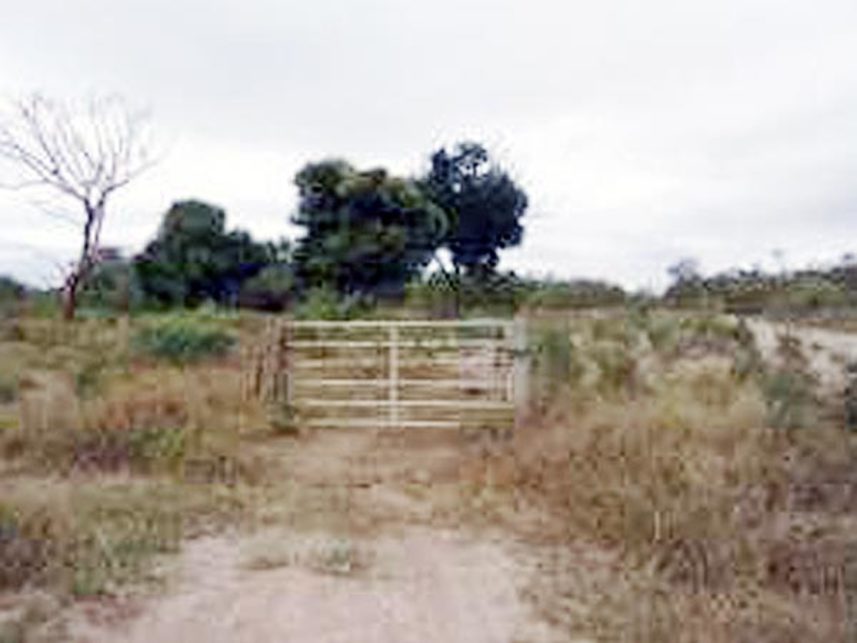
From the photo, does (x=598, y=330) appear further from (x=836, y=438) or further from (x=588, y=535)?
(x=588, y=535)

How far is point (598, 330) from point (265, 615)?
583 inches

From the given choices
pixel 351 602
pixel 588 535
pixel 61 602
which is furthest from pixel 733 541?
pixel 61 602

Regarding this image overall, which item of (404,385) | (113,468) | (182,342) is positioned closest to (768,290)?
(182,342)

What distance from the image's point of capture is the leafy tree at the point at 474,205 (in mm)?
35562

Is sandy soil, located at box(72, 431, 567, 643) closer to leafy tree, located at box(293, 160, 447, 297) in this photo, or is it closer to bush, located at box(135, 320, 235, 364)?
bush, located at box(135, 320, 235, 364)

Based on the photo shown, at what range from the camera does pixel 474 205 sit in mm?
35469

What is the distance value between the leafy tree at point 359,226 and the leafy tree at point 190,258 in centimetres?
697

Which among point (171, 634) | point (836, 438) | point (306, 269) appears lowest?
point (171, 634)

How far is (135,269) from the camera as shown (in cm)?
3906

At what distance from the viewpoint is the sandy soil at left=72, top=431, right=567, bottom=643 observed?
5.68 m

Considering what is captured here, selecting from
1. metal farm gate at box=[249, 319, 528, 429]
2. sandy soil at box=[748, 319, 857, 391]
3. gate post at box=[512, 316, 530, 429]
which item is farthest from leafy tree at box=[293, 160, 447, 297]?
gate post at box=[512, 316, 530, 429]

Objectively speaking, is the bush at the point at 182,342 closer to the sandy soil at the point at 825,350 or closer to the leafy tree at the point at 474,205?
the sandy soil at the point at 825,350

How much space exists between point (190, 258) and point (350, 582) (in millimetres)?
32291

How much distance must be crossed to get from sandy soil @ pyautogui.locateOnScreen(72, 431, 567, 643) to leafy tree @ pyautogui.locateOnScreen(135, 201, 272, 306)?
29.3m
